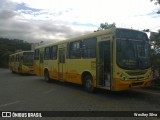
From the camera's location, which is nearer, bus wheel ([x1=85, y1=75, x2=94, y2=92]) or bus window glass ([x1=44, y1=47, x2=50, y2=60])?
bus wheel ([x1=85, y1=75, x2=94, y2=92])

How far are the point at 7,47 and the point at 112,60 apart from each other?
79.3 meters

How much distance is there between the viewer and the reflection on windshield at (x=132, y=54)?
1152 cm

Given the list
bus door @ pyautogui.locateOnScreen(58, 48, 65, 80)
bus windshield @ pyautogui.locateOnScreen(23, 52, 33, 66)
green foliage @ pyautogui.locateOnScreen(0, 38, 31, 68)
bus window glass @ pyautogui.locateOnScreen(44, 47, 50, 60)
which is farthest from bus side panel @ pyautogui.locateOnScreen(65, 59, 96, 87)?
green foliage @ pyautogui.locateOnScreen(0, 38, 31, 68)

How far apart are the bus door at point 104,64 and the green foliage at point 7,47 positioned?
6715 centimetres

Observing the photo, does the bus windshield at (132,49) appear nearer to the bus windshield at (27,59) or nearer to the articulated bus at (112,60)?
the articulated bus at (112,60)

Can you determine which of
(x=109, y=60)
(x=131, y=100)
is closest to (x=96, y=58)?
(x=109, y=60)

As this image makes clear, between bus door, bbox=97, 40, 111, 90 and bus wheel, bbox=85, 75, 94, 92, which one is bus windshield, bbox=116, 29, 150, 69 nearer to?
bus door, bbox=97, 40, 111, 90

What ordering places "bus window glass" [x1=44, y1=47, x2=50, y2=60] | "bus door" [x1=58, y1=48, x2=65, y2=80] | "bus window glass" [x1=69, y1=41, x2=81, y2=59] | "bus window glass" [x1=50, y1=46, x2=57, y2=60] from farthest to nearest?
"bus window glass" [x1=44, y1=47, x2=50, y2=60] → "bus window glass" [x1=50, y1=46, x2=57, y2=60] → "bus door" [x1=58, y1=48, x2=65, y2=80] → "bus window glass" [x1=69, y1=41, x2=81, y2=59]

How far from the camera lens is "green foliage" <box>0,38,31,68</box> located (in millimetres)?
79500

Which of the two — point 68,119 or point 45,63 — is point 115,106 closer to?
point 68,119

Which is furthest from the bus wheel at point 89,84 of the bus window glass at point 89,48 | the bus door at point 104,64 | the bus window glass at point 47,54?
the bus window glass at point 47,54

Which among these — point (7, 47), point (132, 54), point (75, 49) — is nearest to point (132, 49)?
point (132, 54)

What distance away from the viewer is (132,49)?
11.9 m

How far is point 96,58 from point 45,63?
27.3 feet
